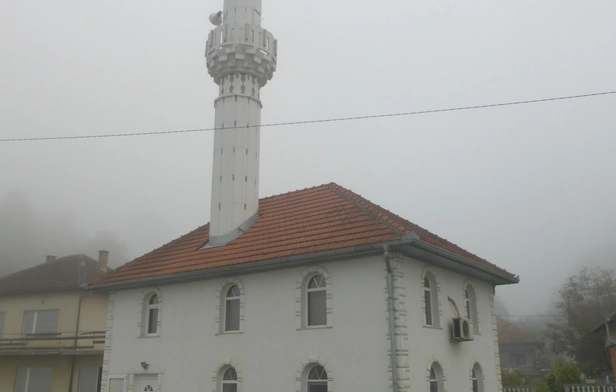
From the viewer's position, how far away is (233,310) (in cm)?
1667

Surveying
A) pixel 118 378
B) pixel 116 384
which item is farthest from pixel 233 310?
pixel 116 384

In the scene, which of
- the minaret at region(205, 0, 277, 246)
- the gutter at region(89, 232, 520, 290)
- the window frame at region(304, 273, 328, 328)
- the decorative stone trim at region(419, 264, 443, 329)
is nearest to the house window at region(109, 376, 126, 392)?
the gutter at region(89, 232, 520, 290)

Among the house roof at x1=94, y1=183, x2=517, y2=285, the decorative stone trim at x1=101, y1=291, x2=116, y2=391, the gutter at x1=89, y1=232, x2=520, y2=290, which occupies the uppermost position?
the house roof at x1=94, y1=183, x2=517, y2=285

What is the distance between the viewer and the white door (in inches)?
693

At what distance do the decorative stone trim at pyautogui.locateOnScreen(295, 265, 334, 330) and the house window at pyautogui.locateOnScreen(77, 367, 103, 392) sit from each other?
14.2 metres

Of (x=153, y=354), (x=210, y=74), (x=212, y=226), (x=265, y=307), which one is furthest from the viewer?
(x=210, y=74)

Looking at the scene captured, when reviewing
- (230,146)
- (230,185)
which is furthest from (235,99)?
(230,185)

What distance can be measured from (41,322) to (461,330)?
20521mm

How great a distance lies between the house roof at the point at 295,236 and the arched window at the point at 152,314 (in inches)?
35.6

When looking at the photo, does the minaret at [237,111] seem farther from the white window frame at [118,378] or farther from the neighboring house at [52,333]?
the neighboring house at [52,333]

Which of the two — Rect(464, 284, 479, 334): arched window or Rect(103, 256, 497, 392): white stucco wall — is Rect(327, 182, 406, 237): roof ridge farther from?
Rect(464, 284, 479, 334): arched window

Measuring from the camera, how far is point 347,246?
1397 cm

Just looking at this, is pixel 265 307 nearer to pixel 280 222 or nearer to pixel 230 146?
pixel 280 222

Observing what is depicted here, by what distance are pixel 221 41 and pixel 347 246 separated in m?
10.0
